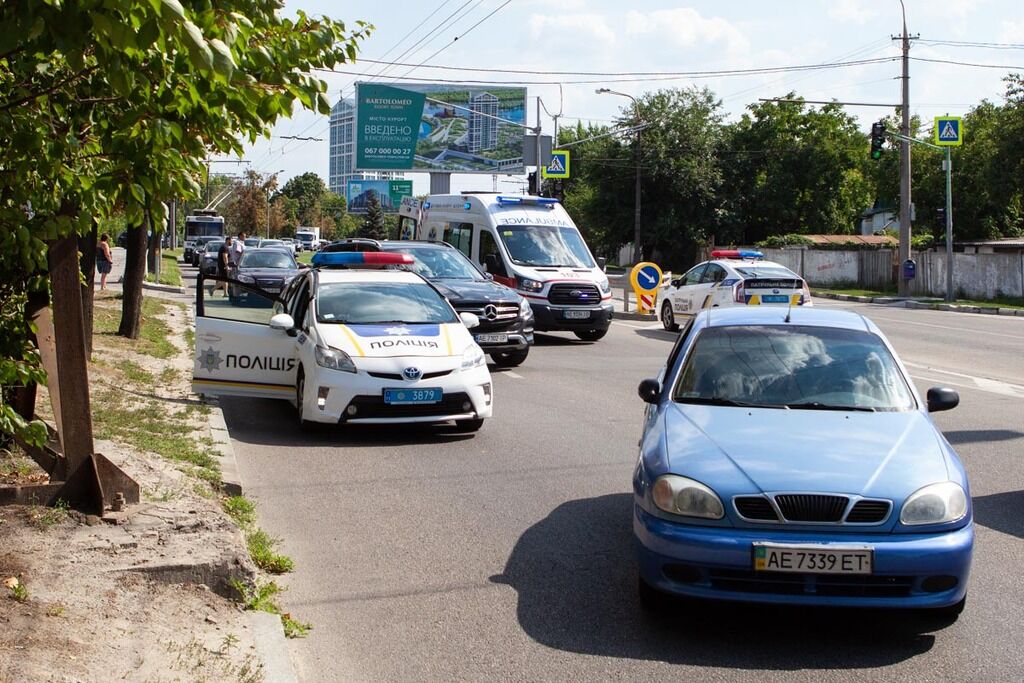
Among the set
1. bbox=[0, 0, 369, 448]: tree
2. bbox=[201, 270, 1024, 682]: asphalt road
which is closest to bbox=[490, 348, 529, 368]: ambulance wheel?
bbox=[201, 270, 1024, 682]: asphalt road

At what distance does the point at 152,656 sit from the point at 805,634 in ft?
9.80

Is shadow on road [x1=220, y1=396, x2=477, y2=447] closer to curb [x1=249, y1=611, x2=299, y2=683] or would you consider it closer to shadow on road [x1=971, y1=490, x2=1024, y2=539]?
shadow on road [x1=971, y1=490, x2=1024, y2=539]

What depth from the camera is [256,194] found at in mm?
107312

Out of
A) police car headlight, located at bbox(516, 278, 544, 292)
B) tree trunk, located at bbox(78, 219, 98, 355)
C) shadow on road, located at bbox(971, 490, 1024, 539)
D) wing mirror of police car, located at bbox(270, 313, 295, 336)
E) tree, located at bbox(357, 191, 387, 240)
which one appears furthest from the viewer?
tree, located at bbox(357, 191, 387, 240)

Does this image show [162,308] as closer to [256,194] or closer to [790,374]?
[790,374]

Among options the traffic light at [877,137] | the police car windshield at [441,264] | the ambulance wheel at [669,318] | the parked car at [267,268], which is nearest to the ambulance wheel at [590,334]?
the ambulance wheel at [669,318]

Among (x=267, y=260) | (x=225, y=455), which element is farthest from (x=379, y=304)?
(x=267, y=260)

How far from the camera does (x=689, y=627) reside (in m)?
5.75

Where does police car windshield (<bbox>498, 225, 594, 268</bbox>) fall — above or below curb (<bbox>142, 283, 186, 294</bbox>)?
above

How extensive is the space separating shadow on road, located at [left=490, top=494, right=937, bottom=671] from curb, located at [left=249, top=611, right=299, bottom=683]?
118cm

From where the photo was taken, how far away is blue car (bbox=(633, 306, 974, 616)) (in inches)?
212

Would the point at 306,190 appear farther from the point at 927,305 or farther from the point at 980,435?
the point at 980,435

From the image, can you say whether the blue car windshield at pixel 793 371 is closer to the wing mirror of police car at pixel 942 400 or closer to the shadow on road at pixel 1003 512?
the wing mirror of police car at pixel 942 400

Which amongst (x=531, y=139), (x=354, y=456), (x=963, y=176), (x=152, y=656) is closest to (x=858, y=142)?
(x=963, y=176)
